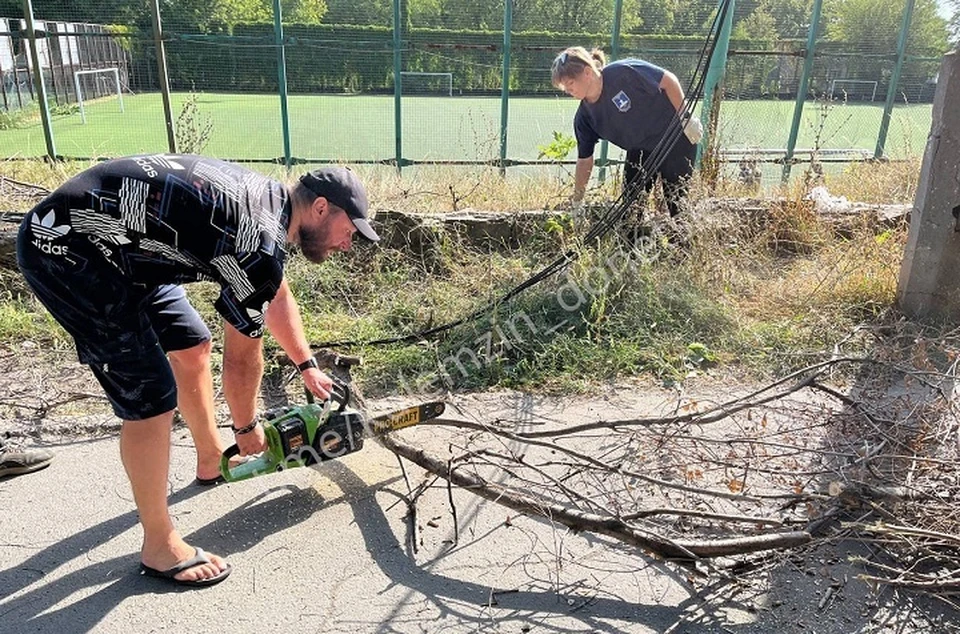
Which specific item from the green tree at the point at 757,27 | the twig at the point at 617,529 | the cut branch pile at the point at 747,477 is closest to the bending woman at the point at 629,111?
the cut branch pile at the point at 747,477

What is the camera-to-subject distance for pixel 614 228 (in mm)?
5262

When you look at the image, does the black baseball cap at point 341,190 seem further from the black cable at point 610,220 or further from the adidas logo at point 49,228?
the black cable at point 610,220

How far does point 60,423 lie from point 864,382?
4310 millimetres

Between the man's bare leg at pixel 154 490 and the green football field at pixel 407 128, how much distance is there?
652 cm

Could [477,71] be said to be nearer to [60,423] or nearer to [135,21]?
[135,21]

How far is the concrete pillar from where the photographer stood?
179 inches

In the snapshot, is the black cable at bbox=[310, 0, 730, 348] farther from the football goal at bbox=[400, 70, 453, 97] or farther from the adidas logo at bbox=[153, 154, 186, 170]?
the football goal at bbox=[400, 70, 453, 97]

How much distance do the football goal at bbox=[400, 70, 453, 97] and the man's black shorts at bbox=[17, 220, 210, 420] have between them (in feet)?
22.5

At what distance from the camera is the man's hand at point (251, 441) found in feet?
8.73

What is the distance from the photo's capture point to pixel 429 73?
930cm

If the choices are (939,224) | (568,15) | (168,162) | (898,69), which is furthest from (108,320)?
(898,69)

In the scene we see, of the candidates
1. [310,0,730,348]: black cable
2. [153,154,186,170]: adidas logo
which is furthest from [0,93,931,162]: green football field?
[153,154,186,170]: adidas logo

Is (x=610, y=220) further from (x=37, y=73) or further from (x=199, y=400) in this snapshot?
(x=37, y=73)

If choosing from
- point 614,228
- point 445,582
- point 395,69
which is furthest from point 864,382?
point 395,69
